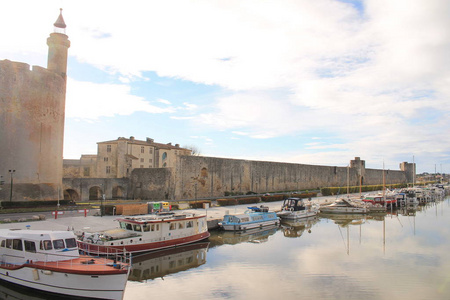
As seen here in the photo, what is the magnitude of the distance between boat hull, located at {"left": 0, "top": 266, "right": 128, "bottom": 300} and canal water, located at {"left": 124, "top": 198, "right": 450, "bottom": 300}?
709mm

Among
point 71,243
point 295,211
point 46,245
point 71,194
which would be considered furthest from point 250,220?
point 71,194

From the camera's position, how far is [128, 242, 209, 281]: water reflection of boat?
12.0 meters

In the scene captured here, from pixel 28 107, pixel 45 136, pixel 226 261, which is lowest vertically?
pixel 226 261

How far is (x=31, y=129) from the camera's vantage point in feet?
81.0

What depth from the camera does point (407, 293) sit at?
32.8 ft

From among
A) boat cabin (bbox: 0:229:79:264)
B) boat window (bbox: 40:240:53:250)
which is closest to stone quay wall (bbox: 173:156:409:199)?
boat cabin (bbox: 0:229:79:264)

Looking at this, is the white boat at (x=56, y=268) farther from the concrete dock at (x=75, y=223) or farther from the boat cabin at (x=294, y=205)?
the boat cabin at (x=294, y=205)

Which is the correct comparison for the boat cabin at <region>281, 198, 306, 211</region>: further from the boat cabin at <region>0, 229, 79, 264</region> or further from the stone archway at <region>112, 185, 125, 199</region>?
the boat cabin at <region>0, 229, 79, 264</region>

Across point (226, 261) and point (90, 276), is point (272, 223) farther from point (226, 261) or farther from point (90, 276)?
point (90, 276)

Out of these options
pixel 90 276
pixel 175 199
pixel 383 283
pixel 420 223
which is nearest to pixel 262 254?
pixel 383 283

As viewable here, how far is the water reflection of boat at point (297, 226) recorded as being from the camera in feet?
64.8

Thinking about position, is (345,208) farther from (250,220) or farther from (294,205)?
(250,220)

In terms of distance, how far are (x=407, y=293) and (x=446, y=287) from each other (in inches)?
61.8

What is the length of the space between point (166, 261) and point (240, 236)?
19.0 ft
